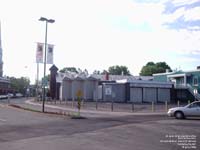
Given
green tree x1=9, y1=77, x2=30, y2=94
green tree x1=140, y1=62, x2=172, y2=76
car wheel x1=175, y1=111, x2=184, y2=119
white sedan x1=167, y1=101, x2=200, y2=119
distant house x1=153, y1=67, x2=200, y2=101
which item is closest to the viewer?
white sedan x1=167, y1=101, x2=200, y2=119

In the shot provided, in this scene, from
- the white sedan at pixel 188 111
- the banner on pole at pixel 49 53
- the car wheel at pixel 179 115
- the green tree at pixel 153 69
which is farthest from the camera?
the green tree at pixel 153 69

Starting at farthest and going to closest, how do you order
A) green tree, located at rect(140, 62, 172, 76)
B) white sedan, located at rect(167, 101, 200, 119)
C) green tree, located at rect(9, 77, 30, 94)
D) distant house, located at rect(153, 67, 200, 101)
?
green tree, located at rect(9, 77, 30, 94) → green tree, located at rect(140, 62, 172, 76) → distant house, located at rect(153, 67, 200, 101) → white sedan, located at rect(167, 101, 200, 119)

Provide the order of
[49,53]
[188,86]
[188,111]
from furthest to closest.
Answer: [188,86] < [49,53] < [188,111]

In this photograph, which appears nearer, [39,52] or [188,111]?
[188,111]

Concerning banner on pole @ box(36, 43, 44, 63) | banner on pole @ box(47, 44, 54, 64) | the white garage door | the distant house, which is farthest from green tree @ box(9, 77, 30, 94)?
banner on pole @ box(47, 44, 54, 64)

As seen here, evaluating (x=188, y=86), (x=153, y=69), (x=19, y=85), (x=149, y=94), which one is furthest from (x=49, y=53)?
(x=19, y=85)

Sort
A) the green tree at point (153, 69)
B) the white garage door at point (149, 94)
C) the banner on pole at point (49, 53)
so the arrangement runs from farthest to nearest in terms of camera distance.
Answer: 1. the green tree at point (153, 69)
2. the white garage door at point (149, 94)
3. the banner on pole at point (49, 53)

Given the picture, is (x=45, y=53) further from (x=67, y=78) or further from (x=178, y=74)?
(x=178, y=74)

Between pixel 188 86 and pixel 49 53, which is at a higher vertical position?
pixel 49 53

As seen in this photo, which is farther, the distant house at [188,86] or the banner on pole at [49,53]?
the distant house at [188,86]

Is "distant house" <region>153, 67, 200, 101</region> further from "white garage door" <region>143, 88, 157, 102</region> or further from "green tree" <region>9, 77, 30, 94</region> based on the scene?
"green tree" <region>9, 77, 30, 94</region>

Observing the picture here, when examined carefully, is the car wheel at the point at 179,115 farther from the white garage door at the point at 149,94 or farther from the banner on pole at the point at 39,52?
the white garage door at the point at 149,94

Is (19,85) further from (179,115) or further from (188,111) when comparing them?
(188,111)

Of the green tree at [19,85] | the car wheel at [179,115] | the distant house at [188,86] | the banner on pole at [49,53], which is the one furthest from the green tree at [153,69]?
the car wheel at [179,115]
